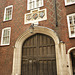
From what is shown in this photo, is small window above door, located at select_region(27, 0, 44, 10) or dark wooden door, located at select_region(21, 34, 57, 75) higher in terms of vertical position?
small window above door, located at select_region(27, 0, 44, 10)

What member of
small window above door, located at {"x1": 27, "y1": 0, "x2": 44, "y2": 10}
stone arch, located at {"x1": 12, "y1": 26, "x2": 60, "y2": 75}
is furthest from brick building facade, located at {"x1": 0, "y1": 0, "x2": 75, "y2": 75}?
small window above door, located at {"x1": 27, "y1": 0, "x2": 44, "y2": 10}

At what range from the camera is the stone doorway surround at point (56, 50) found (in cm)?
637

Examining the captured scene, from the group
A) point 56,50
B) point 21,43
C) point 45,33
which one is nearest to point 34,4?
point 45,33

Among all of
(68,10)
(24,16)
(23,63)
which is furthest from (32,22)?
(23,63)

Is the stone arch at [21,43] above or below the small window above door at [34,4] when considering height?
below

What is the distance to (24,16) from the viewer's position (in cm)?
866

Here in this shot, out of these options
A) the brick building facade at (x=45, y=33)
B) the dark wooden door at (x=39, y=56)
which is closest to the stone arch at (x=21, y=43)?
the brick building facade at (x=45, y=33)

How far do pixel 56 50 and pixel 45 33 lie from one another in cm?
172

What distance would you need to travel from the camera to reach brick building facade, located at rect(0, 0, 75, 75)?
650 cm

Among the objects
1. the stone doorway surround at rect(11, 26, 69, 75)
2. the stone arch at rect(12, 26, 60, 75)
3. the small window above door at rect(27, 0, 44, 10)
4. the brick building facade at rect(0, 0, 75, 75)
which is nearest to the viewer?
the stone doorway surround at rect(11, 26, 69, 75)

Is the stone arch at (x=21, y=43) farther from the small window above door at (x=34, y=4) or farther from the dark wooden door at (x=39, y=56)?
the small window above door at (x=34, y=4)

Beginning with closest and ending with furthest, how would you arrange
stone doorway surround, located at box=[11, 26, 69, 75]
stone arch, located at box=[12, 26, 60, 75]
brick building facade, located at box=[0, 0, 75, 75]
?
stone doorway surround, located at box=[11, 26, 69, 75] < brick building facade, located at box=[0, 0, 75, 75] < stone arch, located at box=[12, 26, 60, 75]

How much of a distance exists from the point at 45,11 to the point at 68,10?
75.4 inches

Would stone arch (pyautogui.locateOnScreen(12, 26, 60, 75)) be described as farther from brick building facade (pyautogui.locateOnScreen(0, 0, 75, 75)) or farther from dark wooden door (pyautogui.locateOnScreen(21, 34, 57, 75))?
Answer: dark wooden door (pyautogui.locateOnScreen(21, 34, 57, 75))
